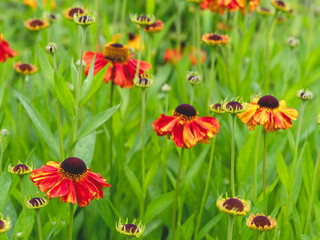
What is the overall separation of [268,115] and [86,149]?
0.59 metres

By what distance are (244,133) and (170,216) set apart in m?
0.49

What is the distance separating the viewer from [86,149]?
153 centimetres

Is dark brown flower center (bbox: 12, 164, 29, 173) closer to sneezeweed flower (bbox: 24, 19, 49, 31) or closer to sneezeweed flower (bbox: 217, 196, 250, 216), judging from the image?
sneezeweed flower (bbox: 217, 196, 250, 216)

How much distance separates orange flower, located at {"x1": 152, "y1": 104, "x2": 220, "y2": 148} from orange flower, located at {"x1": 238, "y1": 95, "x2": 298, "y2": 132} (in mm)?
96

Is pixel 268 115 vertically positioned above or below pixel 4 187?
above

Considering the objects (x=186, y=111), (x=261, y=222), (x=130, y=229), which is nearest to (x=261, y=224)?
(x=261, y=222)

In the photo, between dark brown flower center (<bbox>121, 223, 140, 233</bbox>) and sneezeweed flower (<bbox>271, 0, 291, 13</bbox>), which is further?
sneezeweed flower (<bbox>271, 0, 291, 13</bbox>)

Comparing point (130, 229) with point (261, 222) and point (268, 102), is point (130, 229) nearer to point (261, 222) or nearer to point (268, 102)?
point (261, 222)

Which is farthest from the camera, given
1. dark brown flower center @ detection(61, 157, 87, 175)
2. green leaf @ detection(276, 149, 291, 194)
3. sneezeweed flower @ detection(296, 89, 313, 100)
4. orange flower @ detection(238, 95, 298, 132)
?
green leaf @ detection(276, 149, 291, 194)

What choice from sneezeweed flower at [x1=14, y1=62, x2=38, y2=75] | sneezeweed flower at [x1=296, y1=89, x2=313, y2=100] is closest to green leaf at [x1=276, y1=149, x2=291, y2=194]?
sneezeweed flower at [x1=296, y1=89, x2=313, y2=100]

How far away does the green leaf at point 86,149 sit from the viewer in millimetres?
1517

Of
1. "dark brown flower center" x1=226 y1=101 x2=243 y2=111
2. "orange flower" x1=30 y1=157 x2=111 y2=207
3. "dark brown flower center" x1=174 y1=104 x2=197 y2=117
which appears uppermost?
"dark brown flower center" x1=226 y1=101 x2=243 y2=111

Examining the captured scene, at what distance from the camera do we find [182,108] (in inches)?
52.6

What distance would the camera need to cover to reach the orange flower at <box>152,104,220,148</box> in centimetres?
127
